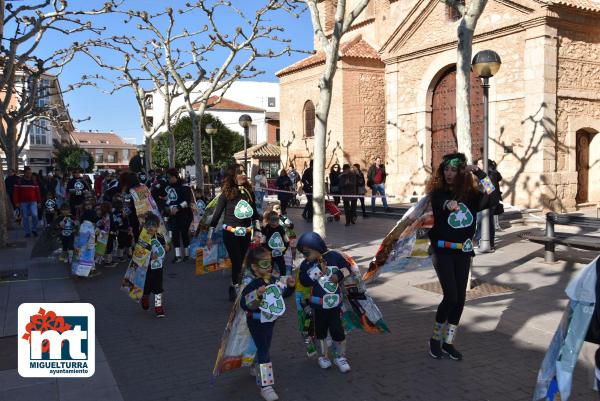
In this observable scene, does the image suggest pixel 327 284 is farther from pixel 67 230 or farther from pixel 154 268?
pixel 67 230

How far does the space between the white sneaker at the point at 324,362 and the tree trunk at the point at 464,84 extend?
4.41 m

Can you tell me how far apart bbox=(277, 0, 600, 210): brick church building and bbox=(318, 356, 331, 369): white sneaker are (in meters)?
12.1

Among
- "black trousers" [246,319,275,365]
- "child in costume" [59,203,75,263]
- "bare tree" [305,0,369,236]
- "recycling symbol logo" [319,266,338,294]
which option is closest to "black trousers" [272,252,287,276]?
"bare tree" [305,0,369,236]

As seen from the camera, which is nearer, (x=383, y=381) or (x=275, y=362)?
(x=383, y=381)

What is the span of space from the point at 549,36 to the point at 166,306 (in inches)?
511

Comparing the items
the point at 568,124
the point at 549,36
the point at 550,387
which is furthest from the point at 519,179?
the point at 550,387

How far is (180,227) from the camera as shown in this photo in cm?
1005

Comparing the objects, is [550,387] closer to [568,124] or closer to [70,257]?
[70,257]

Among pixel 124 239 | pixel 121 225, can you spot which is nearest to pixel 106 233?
pixel 121 225

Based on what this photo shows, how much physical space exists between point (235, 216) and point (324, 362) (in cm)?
271

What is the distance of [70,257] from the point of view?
10484 millimetres

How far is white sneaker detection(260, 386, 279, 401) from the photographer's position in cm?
410

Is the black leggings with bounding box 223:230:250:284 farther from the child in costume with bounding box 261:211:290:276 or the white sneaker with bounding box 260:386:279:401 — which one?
the white sneaker with bounding box 260:386:279:401

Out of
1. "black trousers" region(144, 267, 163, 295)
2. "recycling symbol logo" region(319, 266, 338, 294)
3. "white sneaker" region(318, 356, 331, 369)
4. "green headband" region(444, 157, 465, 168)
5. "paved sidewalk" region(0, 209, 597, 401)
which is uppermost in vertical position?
"green headband" region(444, 157, 465, 168)
